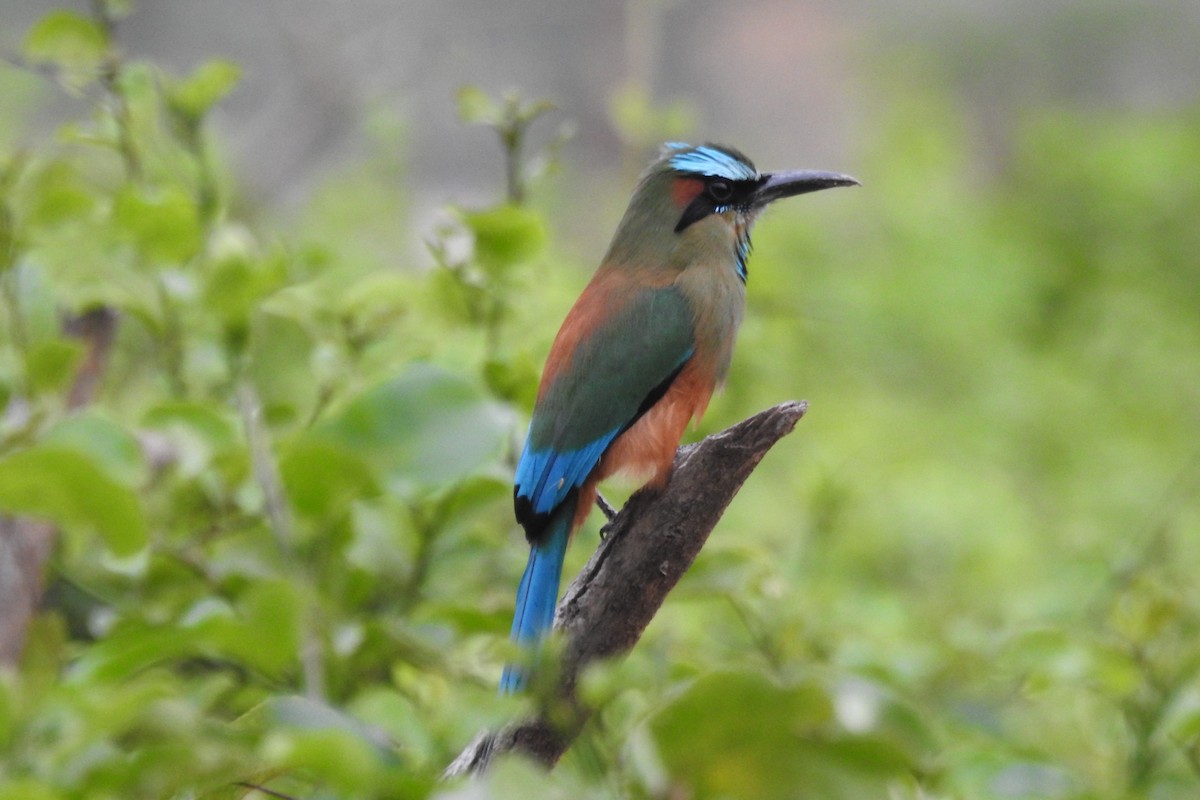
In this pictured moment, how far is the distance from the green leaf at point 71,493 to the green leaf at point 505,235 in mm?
749

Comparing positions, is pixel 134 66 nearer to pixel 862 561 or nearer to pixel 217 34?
pixel 862 561

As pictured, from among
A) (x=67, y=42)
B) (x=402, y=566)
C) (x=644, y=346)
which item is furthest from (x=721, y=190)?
(x=67, y=42)

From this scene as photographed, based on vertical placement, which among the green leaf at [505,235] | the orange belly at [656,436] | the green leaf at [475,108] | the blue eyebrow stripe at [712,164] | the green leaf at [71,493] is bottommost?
the green leaf at [71,493]

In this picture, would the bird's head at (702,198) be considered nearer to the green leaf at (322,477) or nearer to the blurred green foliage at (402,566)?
the blurred green foliage at (402,566)

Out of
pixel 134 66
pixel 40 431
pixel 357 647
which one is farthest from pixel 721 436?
pixel 134 66

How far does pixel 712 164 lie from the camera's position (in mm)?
2336

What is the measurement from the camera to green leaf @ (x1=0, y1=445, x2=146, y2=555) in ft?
3.64

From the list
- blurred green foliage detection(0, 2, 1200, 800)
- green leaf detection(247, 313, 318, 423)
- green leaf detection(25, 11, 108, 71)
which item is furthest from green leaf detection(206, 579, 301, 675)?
green leaf detection(25, 11, 108, 71)

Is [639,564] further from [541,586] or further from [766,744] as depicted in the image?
[766,744]

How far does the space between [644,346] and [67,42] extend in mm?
989

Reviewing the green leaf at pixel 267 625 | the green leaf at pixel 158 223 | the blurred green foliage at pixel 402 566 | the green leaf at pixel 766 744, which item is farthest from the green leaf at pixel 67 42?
the green leaf at pixel 766 744

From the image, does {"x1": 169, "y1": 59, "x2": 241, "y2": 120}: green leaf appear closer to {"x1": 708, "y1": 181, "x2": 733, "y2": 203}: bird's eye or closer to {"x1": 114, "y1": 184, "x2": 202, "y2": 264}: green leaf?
{"x1": 114, "y1": 184, "x2": 202, "y2": 264}: green leaf

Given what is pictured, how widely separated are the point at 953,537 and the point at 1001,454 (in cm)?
125

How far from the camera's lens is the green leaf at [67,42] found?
6.30 ft
